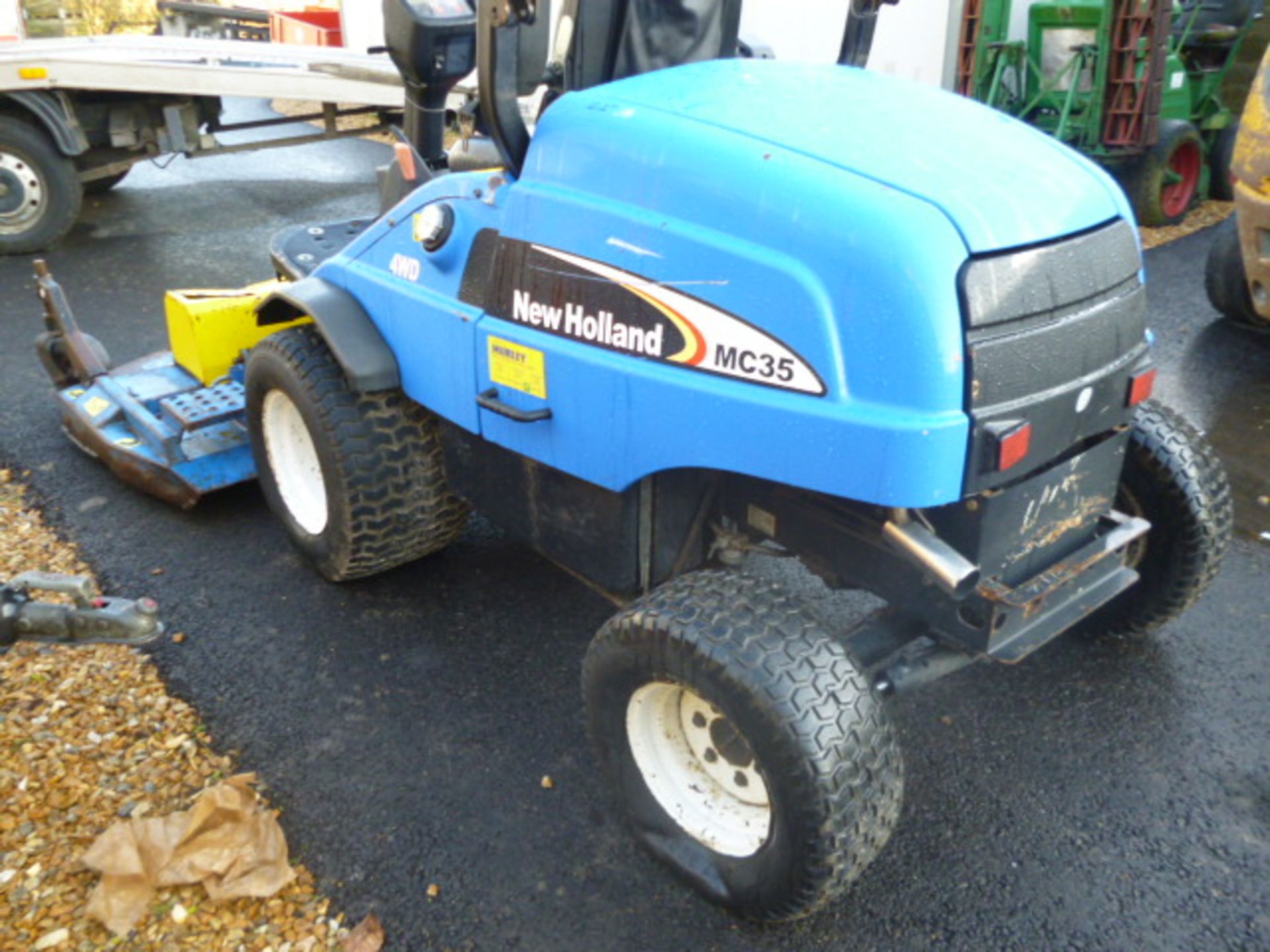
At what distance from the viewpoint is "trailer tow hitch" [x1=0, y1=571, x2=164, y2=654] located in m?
2.49

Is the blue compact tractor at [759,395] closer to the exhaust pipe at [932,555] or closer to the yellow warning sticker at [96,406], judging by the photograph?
the exhaust pipe at [932,555]

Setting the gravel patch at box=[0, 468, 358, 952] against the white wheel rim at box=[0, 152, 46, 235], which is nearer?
the gravel patch at box=[0, 468, 358, 952]

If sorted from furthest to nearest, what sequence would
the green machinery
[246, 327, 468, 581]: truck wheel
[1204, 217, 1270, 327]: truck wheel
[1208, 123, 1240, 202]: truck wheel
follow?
1. [1208, 123, 1240, 202]: truck wheel
2. the green machinery
3. [1204, 217, 1270, 327]: truck wheel
4. [246, 327, 468, 581]: truck wheel

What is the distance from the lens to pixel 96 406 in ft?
13.9

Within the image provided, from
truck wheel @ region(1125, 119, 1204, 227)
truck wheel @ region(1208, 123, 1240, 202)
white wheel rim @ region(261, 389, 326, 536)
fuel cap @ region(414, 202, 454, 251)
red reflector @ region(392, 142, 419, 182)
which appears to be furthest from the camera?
truck wheel @ region(1208, 123, 1240, 202)

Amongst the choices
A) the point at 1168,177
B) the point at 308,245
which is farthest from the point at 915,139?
the point at 1168,177

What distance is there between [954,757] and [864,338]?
1.35 m

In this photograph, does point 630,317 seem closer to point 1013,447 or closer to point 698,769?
point 1013,447

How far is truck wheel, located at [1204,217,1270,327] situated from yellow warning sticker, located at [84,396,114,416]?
5346 mm

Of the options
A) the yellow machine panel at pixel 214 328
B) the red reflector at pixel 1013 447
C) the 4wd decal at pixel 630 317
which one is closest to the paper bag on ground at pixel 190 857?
the 4wd decal at pixel 630 317

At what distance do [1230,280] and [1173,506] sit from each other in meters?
3.54

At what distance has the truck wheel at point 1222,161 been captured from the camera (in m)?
8.40

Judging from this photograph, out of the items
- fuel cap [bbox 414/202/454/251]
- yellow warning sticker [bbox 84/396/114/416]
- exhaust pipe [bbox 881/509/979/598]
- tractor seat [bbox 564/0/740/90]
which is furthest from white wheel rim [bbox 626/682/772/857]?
yellow warning sticker [bbox 84/396/114/416]

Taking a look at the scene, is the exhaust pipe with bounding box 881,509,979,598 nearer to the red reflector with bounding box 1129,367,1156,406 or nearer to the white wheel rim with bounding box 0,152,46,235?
the red reflector with bounding box 1129,367,1156,406
